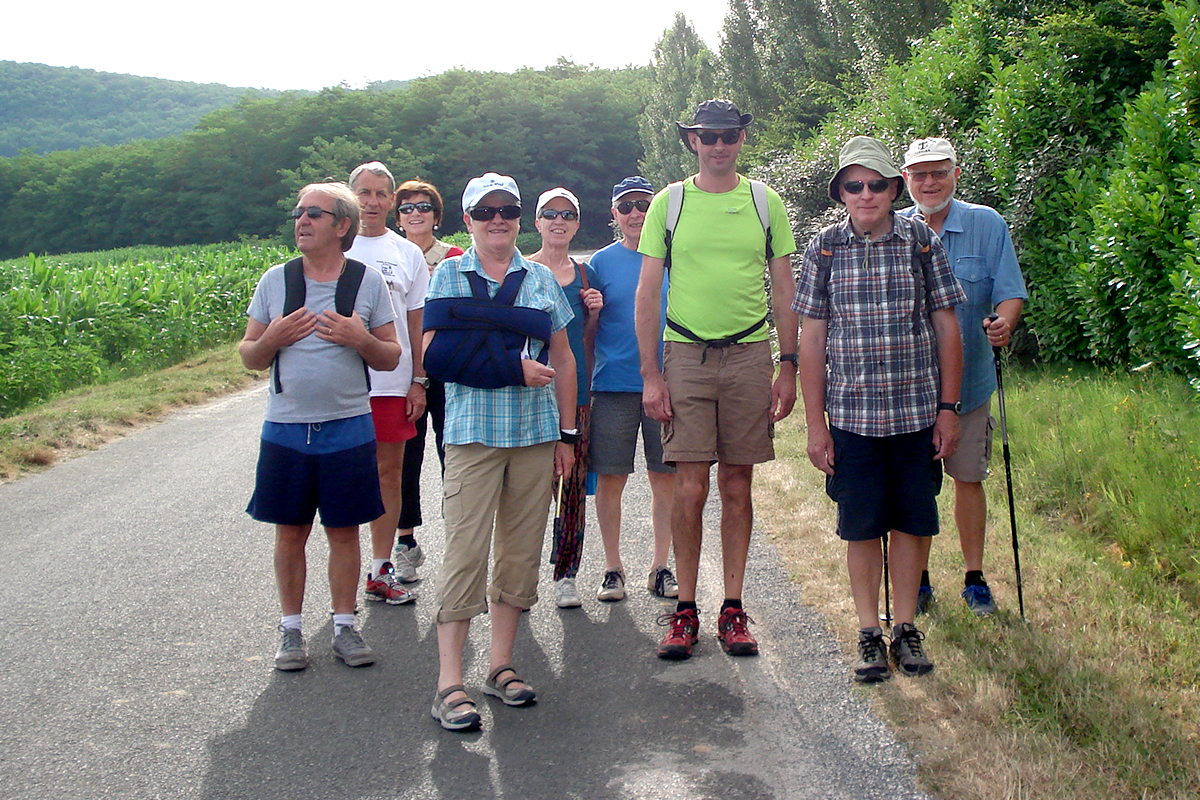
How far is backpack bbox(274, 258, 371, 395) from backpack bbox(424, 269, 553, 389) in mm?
448

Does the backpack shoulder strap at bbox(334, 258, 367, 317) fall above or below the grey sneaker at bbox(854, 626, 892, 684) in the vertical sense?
above

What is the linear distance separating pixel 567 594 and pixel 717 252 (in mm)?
1913

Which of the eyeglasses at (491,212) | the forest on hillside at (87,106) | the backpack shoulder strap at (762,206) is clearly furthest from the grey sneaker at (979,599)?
the forest on hillside at (87,106)

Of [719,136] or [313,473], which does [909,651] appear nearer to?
[719,136]

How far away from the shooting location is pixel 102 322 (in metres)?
16.3

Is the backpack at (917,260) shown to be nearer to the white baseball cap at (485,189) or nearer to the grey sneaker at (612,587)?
the white baseball cap at (485,189)

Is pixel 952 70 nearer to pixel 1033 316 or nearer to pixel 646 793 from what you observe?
pixel 1033 316

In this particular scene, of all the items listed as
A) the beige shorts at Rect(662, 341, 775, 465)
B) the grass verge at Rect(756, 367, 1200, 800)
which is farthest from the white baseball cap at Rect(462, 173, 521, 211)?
the grass verge at Rect(756, 367, 1200, 800)

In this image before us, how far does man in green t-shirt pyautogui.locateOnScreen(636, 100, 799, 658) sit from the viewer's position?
4.50 meters

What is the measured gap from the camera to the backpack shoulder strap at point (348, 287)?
4.46 meters

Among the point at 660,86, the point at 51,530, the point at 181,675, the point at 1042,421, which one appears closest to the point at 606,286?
the point at 181,675

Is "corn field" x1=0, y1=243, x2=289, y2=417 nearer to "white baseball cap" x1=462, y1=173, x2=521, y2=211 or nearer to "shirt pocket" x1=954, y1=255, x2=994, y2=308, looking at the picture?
"white baseball cap" x1=462, y1=173, x2=521, y2=211

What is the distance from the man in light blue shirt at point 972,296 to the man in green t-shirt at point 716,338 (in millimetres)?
766

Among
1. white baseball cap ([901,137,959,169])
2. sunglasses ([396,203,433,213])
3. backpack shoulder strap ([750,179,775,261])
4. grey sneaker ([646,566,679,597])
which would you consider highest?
white baseball cap ([901,137,959,169])
